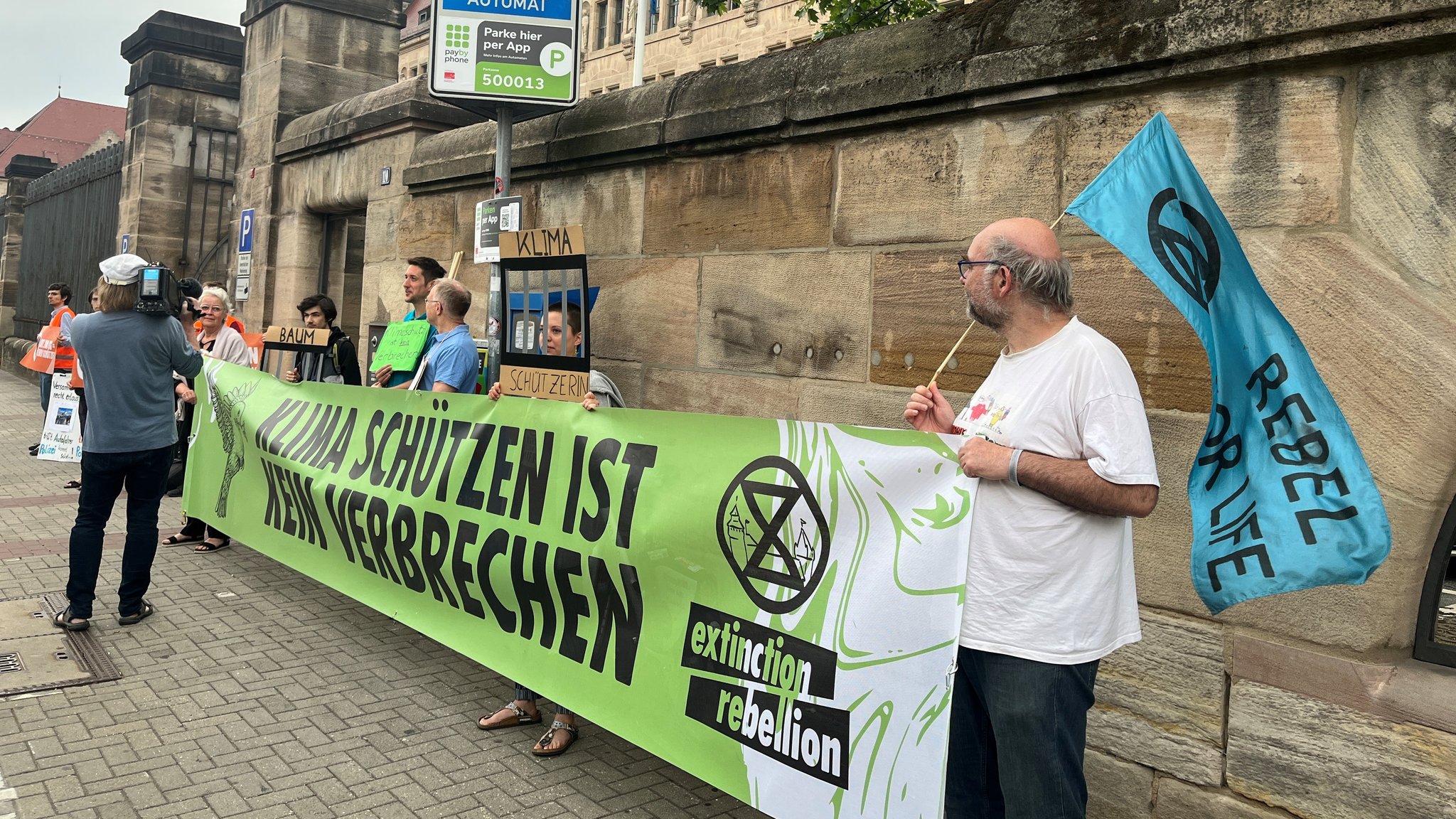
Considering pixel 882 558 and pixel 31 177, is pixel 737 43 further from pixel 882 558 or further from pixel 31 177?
pixel 882 558

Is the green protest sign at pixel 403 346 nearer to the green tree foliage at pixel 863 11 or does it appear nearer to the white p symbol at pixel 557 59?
the white p symbol at pixel 557 59

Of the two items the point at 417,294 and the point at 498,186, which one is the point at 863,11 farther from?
the point at 417,294

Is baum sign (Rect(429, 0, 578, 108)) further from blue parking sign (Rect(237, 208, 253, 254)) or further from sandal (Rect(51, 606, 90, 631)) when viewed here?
blue parking sign (Rect(237, 208, 253, 254))

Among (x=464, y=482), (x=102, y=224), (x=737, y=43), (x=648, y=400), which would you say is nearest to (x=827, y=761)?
(x=464, y=482)

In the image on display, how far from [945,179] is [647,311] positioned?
2046mm

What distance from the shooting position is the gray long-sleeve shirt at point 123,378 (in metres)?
5.50

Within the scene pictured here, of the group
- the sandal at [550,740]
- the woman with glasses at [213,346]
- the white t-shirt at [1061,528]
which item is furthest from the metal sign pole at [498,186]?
the white t-shirt at [1061,528]

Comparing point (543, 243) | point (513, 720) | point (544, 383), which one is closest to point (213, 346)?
point (543, 243)

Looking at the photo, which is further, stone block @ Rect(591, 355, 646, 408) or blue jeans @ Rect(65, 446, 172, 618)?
stone block @ Rect(591, 355, 646, 408)

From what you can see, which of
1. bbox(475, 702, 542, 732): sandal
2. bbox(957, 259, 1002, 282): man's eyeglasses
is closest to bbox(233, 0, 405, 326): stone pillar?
bbox(475, 702, 542, 732): sandal

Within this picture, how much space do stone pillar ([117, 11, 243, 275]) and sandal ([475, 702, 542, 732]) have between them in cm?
1394

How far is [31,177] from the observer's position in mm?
26766

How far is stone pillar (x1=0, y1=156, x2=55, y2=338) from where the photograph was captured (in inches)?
1007

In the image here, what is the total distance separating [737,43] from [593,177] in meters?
45.5
